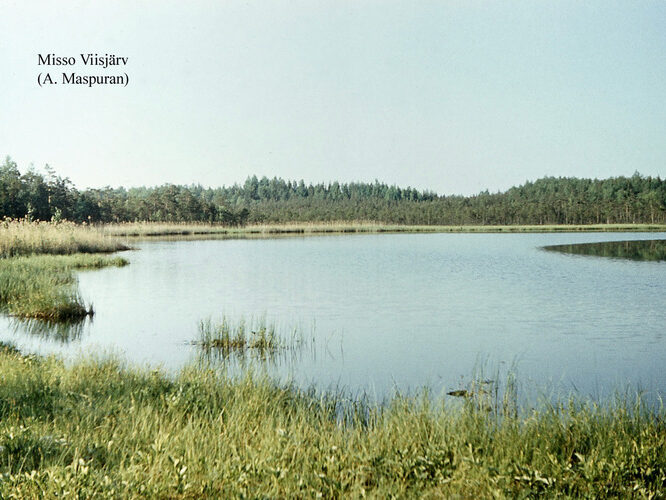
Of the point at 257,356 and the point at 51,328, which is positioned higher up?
the point at 51,328

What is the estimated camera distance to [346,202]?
6206 inches

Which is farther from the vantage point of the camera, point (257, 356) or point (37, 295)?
point (37, 295)

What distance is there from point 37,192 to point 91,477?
5747 centimetres

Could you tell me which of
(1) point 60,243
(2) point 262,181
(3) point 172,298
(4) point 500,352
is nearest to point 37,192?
(1) point 60,243

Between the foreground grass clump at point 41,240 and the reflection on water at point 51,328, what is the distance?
11.3m

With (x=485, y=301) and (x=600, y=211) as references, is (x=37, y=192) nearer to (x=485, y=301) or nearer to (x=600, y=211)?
(x=485, y=301)

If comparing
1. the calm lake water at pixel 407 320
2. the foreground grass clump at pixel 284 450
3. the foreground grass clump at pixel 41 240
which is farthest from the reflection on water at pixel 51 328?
the foreground grass clump at pixel 41 240

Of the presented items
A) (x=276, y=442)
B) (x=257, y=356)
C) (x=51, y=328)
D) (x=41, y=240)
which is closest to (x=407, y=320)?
(x=257, y=356)

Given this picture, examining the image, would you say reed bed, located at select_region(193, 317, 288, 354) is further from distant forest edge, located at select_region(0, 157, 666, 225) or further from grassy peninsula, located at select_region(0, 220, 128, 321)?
distant forest edge, located at select_region(0, 157, 666, 225)

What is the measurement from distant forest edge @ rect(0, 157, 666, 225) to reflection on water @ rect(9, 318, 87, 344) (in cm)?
2214

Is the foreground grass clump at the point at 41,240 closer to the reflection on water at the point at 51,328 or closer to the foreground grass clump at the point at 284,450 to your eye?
the reflection on water at the point at 51,328

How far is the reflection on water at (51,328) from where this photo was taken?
472 inches

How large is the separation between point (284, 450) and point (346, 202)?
503 feet

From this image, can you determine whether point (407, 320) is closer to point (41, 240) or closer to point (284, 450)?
point (284, 450)
